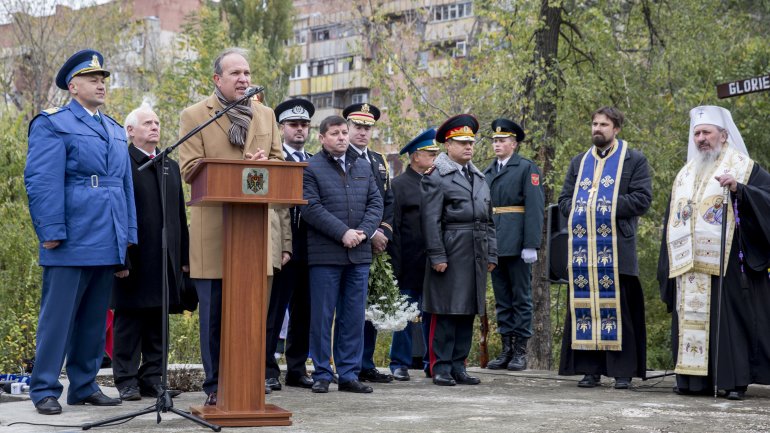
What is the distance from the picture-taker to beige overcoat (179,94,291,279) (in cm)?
746

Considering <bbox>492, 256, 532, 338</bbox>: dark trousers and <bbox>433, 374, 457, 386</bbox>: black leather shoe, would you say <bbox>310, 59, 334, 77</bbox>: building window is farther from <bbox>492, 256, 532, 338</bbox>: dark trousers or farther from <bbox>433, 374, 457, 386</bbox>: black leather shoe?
<bbox>433, 374, 457, 386</bbox>: black leather shoe

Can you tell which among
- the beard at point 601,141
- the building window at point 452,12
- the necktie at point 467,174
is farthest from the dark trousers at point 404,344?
the building window at point 452,12

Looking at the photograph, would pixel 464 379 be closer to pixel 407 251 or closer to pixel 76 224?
pixel 407 251

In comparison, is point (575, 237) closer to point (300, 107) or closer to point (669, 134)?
point (300, 107)

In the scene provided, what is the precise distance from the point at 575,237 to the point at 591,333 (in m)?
0.87

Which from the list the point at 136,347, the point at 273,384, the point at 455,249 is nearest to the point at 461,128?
the point at 455,249

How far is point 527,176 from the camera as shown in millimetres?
11516

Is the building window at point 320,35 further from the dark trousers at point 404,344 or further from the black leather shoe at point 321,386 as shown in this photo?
the black leather shoe at point 321,386

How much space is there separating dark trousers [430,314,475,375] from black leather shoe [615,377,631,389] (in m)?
1.31

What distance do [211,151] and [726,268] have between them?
14.6ft

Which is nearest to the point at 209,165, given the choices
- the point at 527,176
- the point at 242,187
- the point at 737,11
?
the point at 242,187

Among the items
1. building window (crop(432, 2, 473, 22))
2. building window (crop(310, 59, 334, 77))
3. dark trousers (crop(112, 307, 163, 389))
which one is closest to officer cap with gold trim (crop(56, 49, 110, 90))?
dark trousers (crop(112, 307, 163, 389))

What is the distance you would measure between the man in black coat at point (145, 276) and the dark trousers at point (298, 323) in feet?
3.61

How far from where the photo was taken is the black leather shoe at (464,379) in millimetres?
9969
